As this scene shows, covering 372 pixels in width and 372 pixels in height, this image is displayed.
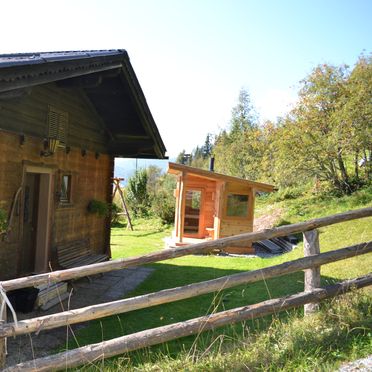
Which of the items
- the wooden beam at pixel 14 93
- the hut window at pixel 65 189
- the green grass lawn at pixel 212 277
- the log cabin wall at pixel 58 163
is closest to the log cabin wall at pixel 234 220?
the green grass lawn at pixel 212 277

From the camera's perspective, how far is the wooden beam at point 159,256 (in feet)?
10.4

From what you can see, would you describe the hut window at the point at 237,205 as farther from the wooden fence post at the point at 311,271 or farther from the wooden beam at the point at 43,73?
the wooden fence post at the point at 311,271

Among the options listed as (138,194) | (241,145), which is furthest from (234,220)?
(241,145)

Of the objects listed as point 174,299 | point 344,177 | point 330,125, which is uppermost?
point 330,125

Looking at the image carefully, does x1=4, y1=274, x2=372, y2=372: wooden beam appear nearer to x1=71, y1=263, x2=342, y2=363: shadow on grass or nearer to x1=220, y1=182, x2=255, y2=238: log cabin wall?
x1=71, y1=263, x2=342, y2=363: shadow on grass

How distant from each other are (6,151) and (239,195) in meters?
9.27

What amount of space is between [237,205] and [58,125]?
8047 millimetres

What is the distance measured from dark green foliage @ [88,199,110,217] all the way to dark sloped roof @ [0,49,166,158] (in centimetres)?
155

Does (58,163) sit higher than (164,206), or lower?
higher

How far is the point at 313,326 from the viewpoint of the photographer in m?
3.60

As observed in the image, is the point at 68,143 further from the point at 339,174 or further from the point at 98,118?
the point at 339,174

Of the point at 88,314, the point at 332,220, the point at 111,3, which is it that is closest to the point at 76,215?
the point at 111,3

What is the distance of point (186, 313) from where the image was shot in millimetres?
5832

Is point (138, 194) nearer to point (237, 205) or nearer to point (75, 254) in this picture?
point (237, 205)
